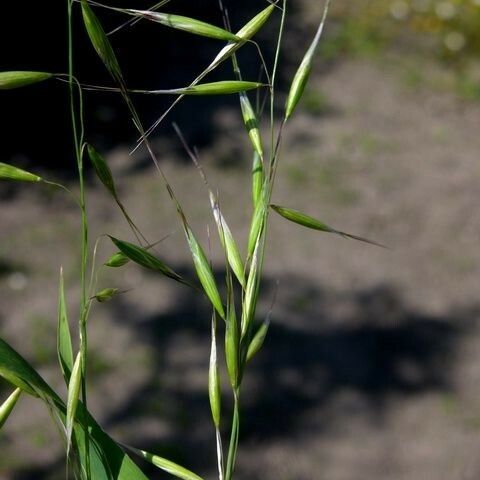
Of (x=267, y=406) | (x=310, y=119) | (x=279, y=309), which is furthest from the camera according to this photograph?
(x=310, y=119)

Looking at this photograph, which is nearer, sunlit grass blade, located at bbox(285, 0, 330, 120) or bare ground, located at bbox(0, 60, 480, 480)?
sunlit grass blade, located at bbox(285, 0, 330, 120)

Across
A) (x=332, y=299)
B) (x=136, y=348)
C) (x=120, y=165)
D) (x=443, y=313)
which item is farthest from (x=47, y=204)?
(x=443, y=313)

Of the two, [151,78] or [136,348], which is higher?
[151,78]

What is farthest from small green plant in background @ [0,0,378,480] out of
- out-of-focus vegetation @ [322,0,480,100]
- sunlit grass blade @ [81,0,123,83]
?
out-of-focus vegetation @ [322,0,480,100]

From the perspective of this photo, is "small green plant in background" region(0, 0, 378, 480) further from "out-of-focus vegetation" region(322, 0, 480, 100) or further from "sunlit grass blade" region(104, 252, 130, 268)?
"out-of-focus vegetation" region(322, 0, 480, 100)

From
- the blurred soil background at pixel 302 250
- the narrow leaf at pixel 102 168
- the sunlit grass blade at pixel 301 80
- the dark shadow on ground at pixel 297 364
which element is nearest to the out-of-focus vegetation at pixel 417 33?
the blurred soil background at pixel 302 250

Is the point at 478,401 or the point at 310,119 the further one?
the point at 310,119

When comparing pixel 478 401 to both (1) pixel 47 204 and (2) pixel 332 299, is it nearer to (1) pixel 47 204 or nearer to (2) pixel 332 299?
(2) pixel 332 299
